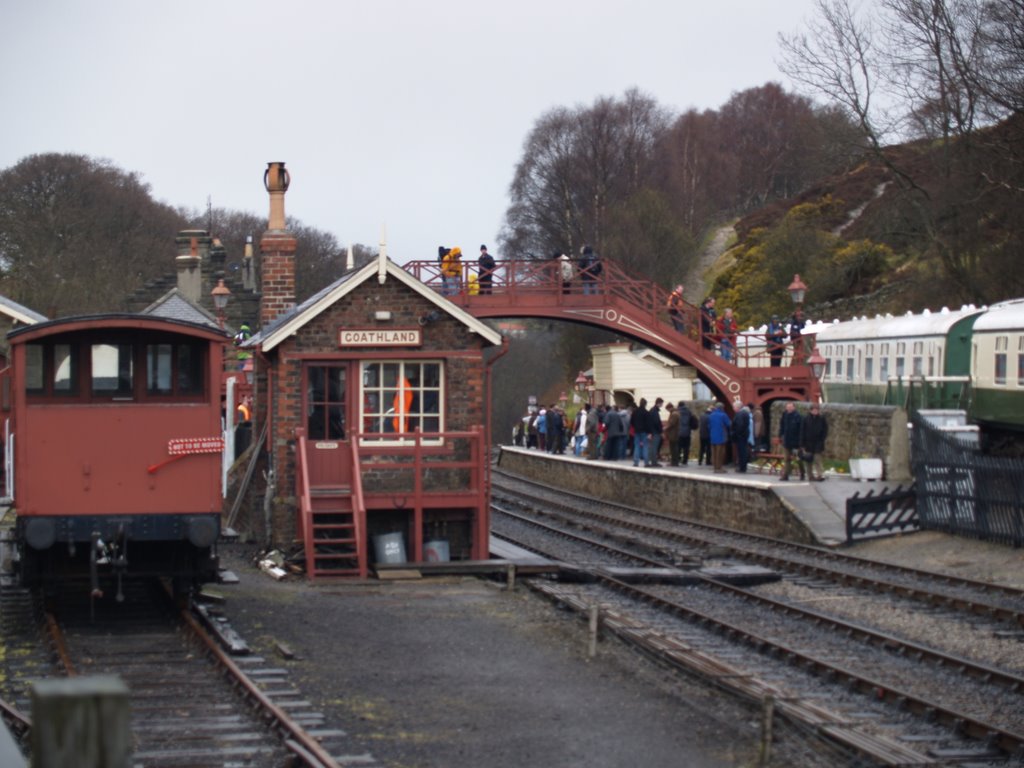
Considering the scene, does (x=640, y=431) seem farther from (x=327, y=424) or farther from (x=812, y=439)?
(x=327, y=424)

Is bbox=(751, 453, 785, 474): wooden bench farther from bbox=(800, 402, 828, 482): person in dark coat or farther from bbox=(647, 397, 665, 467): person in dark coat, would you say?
bbox=(800, 402, 828, 482): person in dark coat

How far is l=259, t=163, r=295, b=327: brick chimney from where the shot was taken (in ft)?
74.3

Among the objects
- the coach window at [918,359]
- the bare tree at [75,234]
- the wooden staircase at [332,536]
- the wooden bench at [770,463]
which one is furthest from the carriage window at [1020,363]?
the bare tree at [75,234]

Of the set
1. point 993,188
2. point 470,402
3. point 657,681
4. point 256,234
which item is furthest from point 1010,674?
point 256,234

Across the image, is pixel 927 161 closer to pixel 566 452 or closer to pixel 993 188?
pixel 993 188

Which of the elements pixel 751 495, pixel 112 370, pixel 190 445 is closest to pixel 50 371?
pixel 112 370

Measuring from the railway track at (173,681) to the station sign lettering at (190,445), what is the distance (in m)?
1.55

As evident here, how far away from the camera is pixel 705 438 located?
32.1 metres

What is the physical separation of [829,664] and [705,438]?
19.8m

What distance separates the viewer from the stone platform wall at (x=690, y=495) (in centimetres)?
2464

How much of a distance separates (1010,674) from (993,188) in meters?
26.8

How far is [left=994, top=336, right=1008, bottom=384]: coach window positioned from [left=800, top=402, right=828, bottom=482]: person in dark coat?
326cm

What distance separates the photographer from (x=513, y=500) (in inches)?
1347

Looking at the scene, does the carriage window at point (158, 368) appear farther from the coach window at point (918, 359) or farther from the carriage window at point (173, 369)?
the coach window at point (918, 359)
